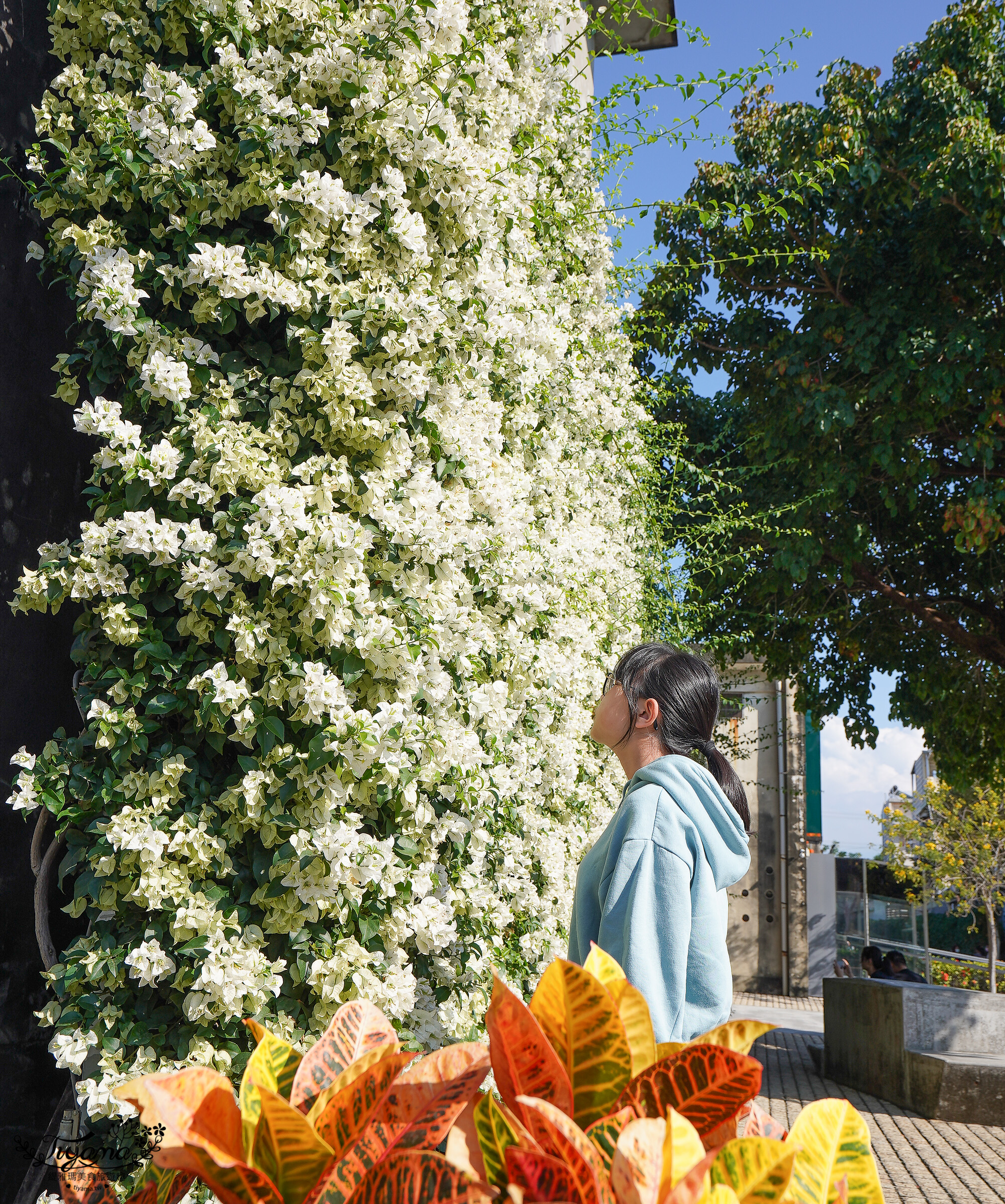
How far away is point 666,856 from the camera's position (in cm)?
180

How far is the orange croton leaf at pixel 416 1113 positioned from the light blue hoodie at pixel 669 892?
0.87 meters

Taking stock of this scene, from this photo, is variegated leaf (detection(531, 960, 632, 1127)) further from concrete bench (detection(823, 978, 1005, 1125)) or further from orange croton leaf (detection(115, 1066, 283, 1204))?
concrete bench (detection(823, 978, 1005, 1125))

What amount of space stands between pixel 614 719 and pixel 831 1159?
1359 millimetres

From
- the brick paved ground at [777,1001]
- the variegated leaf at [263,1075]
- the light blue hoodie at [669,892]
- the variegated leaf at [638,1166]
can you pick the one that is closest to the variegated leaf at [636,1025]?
the variegated leaf at [638,1166]

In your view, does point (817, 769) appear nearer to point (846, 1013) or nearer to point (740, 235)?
point (846, 1013)

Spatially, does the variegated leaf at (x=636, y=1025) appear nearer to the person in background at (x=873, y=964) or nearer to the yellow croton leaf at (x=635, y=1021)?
the yellow croton leaf at (x=635, y=1021)

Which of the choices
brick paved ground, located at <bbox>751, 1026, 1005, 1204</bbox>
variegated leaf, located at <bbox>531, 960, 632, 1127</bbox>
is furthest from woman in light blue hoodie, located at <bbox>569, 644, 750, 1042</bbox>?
brick paved ground, located at <bbox>751, 1026, 1005, 1204</bbox>

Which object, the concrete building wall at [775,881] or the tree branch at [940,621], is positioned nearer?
the tree branch at [940,621]

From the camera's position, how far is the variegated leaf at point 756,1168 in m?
0.73

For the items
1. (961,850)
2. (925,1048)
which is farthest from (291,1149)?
(961,850)

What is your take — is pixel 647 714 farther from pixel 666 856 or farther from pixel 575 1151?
pixel 575 1151

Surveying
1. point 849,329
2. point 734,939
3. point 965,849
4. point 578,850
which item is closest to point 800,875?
point 734,939

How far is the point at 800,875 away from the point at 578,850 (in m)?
15.6

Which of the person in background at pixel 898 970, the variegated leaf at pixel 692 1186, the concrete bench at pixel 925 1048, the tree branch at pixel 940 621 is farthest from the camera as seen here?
the person in background at pixel 898 970
